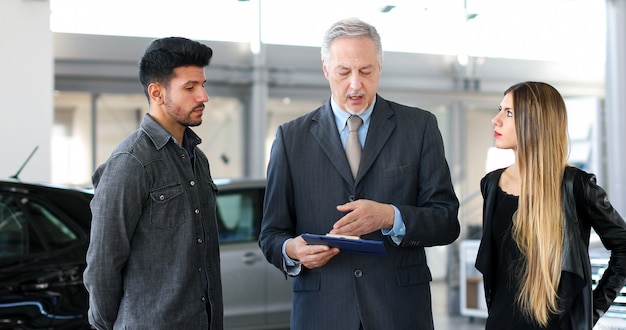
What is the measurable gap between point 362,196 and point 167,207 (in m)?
0.60

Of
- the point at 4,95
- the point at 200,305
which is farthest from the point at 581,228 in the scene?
the point at 4,95

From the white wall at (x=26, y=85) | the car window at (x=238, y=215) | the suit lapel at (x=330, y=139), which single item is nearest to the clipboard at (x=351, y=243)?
the suit lapel at (x=330, y=139)

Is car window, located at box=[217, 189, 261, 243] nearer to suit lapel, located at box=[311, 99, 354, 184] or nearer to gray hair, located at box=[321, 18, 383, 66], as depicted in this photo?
suit lapel, located at box=[311, 99, 354, 184]

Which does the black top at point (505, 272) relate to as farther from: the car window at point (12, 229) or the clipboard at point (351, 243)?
the car window at point (12, 229)

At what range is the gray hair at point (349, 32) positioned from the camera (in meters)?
2.75

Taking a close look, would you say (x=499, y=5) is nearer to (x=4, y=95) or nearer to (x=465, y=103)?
(x=465, y=103)

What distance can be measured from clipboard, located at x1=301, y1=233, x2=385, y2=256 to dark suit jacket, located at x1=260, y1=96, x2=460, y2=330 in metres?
0.24

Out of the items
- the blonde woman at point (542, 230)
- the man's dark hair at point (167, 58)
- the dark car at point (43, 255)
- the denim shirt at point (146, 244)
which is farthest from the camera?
the dark car at point (43, 255)

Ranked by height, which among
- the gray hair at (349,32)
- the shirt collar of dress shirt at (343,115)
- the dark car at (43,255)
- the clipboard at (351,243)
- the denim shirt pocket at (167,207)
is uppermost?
the gray hair at (349,32)

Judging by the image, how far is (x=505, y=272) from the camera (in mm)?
2848

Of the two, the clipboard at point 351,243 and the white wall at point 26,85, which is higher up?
the white wall at point 26,85

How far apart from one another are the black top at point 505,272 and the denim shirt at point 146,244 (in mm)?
950

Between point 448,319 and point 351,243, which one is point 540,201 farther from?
point 448,319

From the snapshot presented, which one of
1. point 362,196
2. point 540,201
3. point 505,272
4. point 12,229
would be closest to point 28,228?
point 12,229
